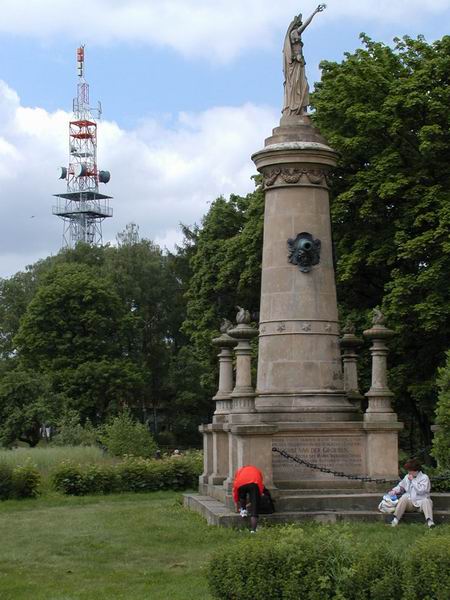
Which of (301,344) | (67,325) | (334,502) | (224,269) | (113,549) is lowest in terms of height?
(113,549)

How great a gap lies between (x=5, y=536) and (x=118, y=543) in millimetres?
2614

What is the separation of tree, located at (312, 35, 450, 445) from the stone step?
10.7 m

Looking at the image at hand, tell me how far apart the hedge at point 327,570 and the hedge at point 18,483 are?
17.3m

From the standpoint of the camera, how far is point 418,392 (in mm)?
30609

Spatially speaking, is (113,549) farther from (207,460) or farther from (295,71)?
(295,71)

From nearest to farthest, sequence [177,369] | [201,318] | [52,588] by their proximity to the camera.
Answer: [52,588]
[201,318]
[177,369]

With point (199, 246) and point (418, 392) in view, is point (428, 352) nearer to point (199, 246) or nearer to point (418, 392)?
point (418, 392)

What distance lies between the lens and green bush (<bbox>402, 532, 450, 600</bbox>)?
9.77 metres

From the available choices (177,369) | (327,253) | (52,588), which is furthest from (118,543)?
(177,369)

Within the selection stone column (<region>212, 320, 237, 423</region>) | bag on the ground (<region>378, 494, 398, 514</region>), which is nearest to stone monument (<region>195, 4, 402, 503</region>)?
stone column (<region>212, 320, 237, 423</region>)

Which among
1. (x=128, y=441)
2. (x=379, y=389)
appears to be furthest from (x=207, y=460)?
(x=128, y=441)

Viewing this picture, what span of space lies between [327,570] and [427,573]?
896 mm

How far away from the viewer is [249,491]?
17.7 meters

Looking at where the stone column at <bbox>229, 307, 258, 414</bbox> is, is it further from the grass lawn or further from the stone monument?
the grass lawn
